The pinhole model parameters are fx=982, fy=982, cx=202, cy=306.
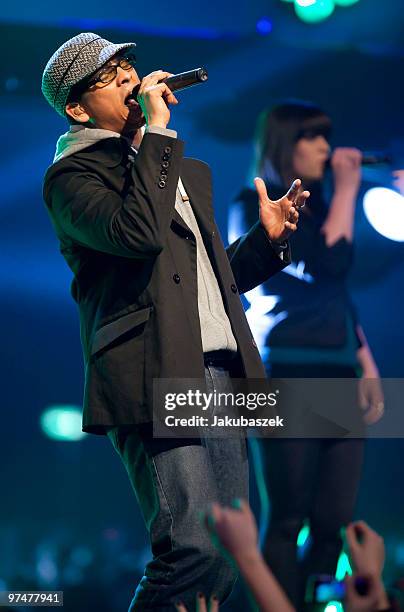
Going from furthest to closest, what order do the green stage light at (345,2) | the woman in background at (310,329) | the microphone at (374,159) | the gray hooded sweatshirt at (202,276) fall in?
the green stage light at (345,2) → the microphone at (374,159) → the woman in background at (310,329) → the gray hooded sweatshirt at (202,276)

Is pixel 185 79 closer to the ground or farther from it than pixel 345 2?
closer to the ground

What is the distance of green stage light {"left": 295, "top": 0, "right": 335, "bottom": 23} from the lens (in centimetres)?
329

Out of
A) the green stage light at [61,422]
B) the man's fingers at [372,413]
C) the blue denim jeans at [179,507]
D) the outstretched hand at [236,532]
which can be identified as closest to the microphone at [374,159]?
the man's fingers at [372,413]

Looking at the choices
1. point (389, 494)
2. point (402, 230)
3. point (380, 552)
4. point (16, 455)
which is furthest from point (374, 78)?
point (380, 552)

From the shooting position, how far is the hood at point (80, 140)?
80.2 inches

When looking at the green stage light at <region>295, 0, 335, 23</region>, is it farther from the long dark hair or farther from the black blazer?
the black blazer

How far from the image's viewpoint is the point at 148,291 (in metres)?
1.90

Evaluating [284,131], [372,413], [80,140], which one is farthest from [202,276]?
[284,131]

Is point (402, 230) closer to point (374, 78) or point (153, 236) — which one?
point (374, 78)

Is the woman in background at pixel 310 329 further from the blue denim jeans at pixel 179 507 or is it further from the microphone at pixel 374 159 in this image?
the blue denim jeans at pixel 179 507

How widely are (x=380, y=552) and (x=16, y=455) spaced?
203 centimetres

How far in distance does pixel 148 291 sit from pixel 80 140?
0.38 m

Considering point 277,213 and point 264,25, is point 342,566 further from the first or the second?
point 264,25

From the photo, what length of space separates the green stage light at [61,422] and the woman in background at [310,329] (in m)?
0.64
